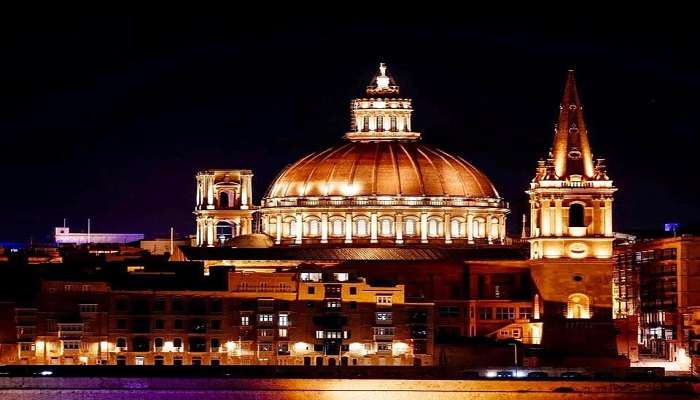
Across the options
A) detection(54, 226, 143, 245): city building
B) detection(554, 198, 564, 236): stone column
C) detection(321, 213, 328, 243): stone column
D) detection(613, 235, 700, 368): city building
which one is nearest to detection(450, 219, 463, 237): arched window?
detection(321, 213, 328, 243): stone column

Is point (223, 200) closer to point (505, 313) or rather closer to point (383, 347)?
point (505, 313)

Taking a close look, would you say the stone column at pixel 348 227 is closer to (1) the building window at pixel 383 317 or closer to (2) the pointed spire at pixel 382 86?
(2) the pointed spire at pixel 382 86

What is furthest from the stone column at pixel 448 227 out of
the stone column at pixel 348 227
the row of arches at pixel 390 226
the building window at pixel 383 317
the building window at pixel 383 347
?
the building window at pixel 383 347

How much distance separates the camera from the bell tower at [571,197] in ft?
405

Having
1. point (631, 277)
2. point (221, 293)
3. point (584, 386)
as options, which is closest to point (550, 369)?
point (584, 386)

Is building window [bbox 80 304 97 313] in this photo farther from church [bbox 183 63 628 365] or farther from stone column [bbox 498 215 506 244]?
stone column [bbox 498 215 506 244]

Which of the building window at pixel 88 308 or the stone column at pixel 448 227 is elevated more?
the stone column at pixel 448 227

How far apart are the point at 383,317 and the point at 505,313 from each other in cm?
1335

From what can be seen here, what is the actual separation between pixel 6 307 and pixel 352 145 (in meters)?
29.5

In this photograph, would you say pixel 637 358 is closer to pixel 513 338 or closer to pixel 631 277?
pixel 513 338

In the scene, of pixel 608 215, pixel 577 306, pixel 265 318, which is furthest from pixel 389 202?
pixel 265 318

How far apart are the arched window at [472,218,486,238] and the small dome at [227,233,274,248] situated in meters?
8.57

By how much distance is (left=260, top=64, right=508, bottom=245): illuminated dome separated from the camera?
136 m

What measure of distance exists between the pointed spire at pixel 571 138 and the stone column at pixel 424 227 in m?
12.4
